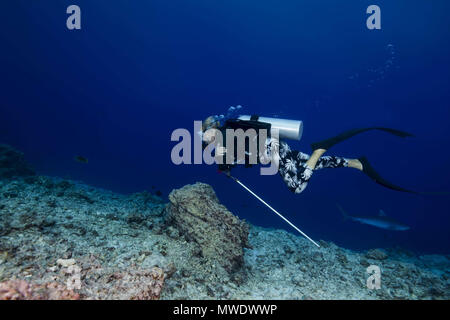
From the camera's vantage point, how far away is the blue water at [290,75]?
118 feet

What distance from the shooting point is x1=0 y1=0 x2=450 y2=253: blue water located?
36094mm

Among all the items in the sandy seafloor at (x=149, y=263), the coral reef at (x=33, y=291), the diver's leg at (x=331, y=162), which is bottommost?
the sandy seafloor at (x=149, y=263)

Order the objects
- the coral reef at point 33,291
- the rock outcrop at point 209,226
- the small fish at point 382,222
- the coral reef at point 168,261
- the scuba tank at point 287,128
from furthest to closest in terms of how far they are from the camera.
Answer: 1. the small fish at point 382,222
2. the scuba tank at point 287,128
3. the rock outcrop at point 209,226
4. the coral reef at point 168,261
5. the coral reef at point 33,291

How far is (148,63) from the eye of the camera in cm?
6544

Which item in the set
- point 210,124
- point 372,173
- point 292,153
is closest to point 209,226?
point 210,124

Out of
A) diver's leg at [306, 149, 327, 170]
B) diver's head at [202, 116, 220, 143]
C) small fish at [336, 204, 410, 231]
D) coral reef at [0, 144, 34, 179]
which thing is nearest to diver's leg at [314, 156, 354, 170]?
diver's leg at [306, 149, 327, 170]

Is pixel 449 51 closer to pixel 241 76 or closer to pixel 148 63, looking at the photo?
pixel 241 76

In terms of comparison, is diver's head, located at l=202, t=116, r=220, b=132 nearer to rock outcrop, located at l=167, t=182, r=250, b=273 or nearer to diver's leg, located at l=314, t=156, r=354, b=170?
rock outcrop, located at l=167, t=182, r=250, b=273

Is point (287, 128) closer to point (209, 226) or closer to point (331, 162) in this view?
point (331, 162)

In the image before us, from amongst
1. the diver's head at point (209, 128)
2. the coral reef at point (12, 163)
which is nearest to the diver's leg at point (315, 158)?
the diver's head at point (209, 128)

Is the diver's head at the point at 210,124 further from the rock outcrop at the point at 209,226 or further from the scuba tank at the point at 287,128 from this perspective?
the rock outcrop at the point at 209,226

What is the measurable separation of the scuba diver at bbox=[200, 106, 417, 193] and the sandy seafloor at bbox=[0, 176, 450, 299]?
6.88ft

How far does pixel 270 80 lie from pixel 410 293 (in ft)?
176

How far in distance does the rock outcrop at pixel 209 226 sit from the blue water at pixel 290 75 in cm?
2671
